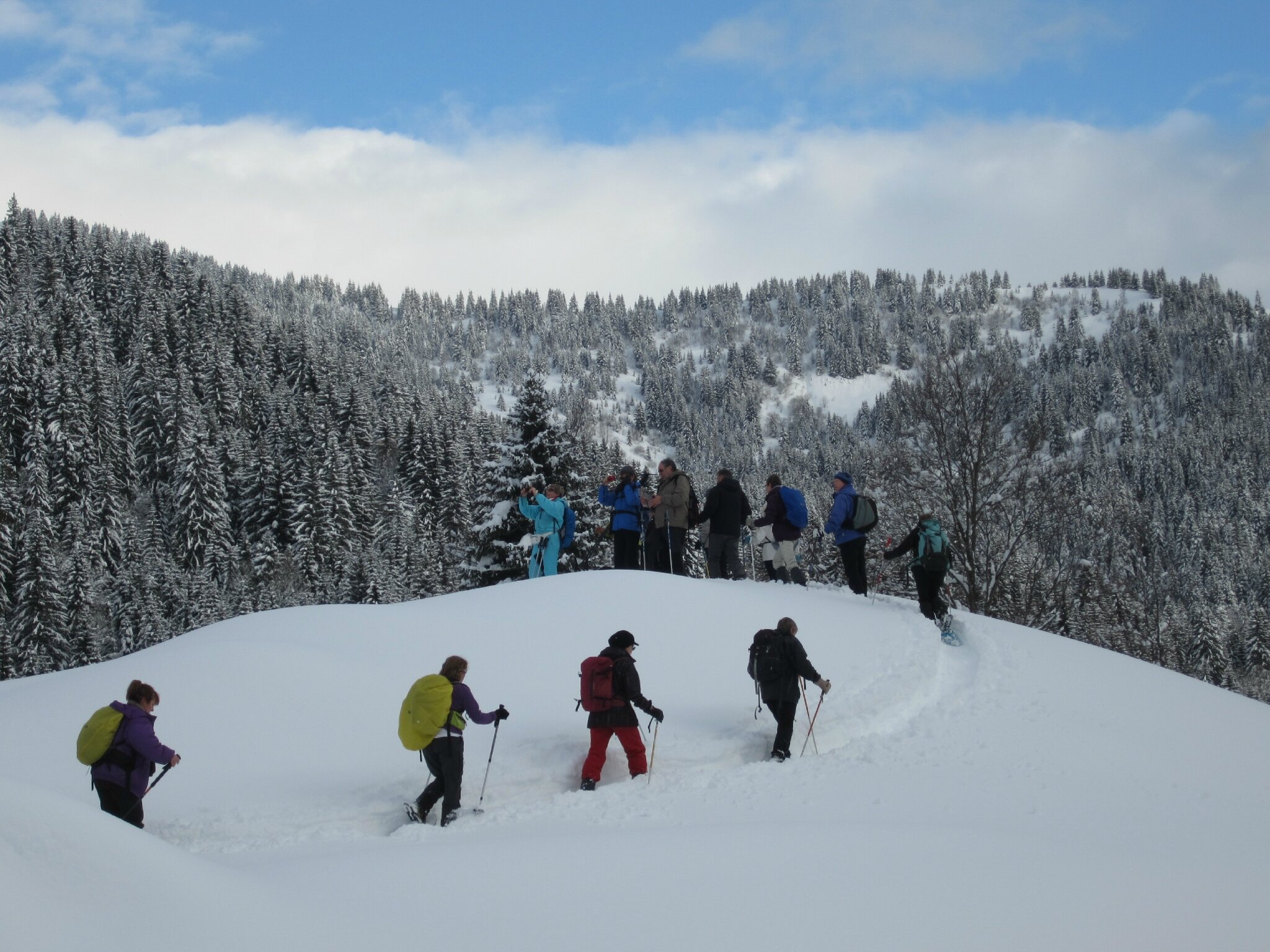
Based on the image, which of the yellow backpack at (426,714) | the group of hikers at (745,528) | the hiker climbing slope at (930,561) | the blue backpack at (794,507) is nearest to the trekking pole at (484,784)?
the yellow backpack at (426,714)

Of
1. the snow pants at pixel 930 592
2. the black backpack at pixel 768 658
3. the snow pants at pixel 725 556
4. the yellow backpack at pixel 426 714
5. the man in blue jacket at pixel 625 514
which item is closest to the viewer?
the yellow backpack at pixel 426 714

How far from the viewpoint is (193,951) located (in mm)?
3463

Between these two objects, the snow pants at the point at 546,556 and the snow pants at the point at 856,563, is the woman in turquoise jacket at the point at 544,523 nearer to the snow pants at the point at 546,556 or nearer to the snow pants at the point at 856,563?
the snow pants at the point at 546,556

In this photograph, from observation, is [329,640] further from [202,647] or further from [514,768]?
[514,768]

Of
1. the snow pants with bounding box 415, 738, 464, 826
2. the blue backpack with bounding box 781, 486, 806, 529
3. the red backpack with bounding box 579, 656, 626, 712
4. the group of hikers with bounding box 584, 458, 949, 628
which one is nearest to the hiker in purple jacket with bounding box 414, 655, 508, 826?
the snow pants with bounding box 415, 738, 464, 826

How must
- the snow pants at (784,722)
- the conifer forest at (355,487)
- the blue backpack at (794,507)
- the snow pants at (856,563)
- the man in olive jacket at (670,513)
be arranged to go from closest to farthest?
the snow pants at (784,722) < the blue backpack at (794,507) < the snow pants at (856,563) < the man in olive jacket at (670,513) < the conifer forest at (355,487)

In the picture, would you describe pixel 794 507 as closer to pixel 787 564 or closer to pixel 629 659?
pixel 787 564

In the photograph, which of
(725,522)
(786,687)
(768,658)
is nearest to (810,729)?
(786,687)

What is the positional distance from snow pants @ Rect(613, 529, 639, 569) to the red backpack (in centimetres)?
757

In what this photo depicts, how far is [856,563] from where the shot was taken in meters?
Result: 14.5

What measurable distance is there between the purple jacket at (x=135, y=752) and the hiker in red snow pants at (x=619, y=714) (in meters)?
3.66

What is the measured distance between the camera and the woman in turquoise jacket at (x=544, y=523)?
14.7 metres

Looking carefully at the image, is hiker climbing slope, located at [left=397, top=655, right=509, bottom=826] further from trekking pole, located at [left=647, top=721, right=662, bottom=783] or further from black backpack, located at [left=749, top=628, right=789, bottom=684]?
black backpack, located at [left=749, top=628, right=789, bottom=684]

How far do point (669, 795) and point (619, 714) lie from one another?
38.7 inches
